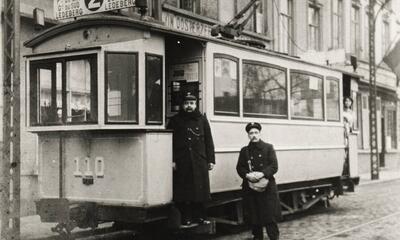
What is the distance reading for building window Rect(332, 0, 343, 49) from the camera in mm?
27266

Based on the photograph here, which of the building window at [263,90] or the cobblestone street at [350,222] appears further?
the building window at [263,90]

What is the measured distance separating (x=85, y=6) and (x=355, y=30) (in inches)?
912

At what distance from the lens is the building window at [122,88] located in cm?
786

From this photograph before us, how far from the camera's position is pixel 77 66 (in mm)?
8164

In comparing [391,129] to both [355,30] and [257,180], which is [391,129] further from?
[257,180]

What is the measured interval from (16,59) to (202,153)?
2.93 metres

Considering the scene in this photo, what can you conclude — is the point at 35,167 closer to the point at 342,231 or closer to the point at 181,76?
the point at 181,76

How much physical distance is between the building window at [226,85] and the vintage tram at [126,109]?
2cm

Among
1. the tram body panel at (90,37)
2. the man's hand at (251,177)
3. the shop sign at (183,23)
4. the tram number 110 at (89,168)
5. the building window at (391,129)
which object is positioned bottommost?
the man's hand at (251,177)

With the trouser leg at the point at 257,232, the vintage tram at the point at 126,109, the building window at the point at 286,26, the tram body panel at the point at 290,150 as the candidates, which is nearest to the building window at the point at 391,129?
the building window at the point at 286,26

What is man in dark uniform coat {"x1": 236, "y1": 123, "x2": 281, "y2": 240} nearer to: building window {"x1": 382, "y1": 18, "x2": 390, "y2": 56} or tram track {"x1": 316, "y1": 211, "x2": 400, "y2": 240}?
tram track {"x1": 316, "y1": 211, "x2": 400, "y2": 240}

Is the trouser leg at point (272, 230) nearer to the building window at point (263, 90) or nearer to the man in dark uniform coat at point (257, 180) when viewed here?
the man in dark uniform coat at point (257, 180)

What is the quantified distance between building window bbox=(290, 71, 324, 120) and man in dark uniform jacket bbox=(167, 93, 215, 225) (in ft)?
10.7

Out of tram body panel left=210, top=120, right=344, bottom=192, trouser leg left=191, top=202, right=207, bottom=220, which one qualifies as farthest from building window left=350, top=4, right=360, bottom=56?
trouser leg left=191, top=202, right=207, bottom=220
